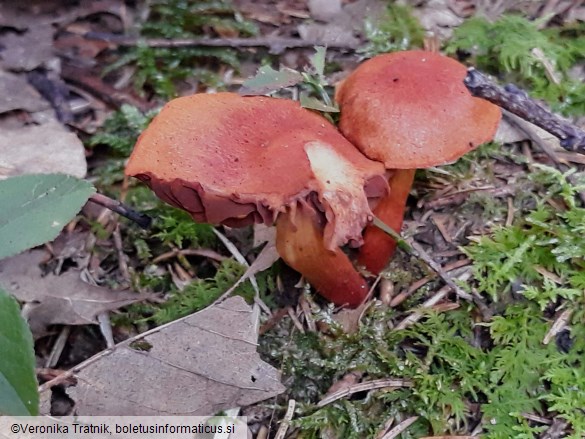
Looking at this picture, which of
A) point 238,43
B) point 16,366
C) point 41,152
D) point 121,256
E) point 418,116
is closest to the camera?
point 16,366

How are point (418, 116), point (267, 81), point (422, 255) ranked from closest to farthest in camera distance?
1. point (418, 116)
2. point (267, 81)
3. point (422, 255)

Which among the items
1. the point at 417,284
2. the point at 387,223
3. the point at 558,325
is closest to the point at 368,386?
the point at 417,284

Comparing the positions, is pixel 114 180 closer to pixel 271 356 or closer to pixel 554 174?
pixel 271 356

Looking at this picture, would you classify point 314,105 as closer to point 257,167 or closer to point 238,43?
point 257,167

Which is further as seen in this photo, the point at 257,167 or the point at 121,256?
the point at 121,256

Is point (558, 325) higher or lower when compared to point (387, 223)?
lower

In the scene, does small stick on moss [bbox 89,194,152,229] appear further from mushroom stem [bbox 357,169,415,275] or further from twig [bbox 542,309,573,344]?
twig [bbox 542,309,573,344]

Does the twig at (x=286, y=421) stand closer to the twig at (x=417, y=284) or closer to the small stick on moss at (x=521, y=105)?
the twig at (x=417, y=284)

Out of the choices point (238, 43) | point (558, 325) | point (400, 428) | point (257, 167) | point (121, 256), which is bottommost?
point (400, 428)
